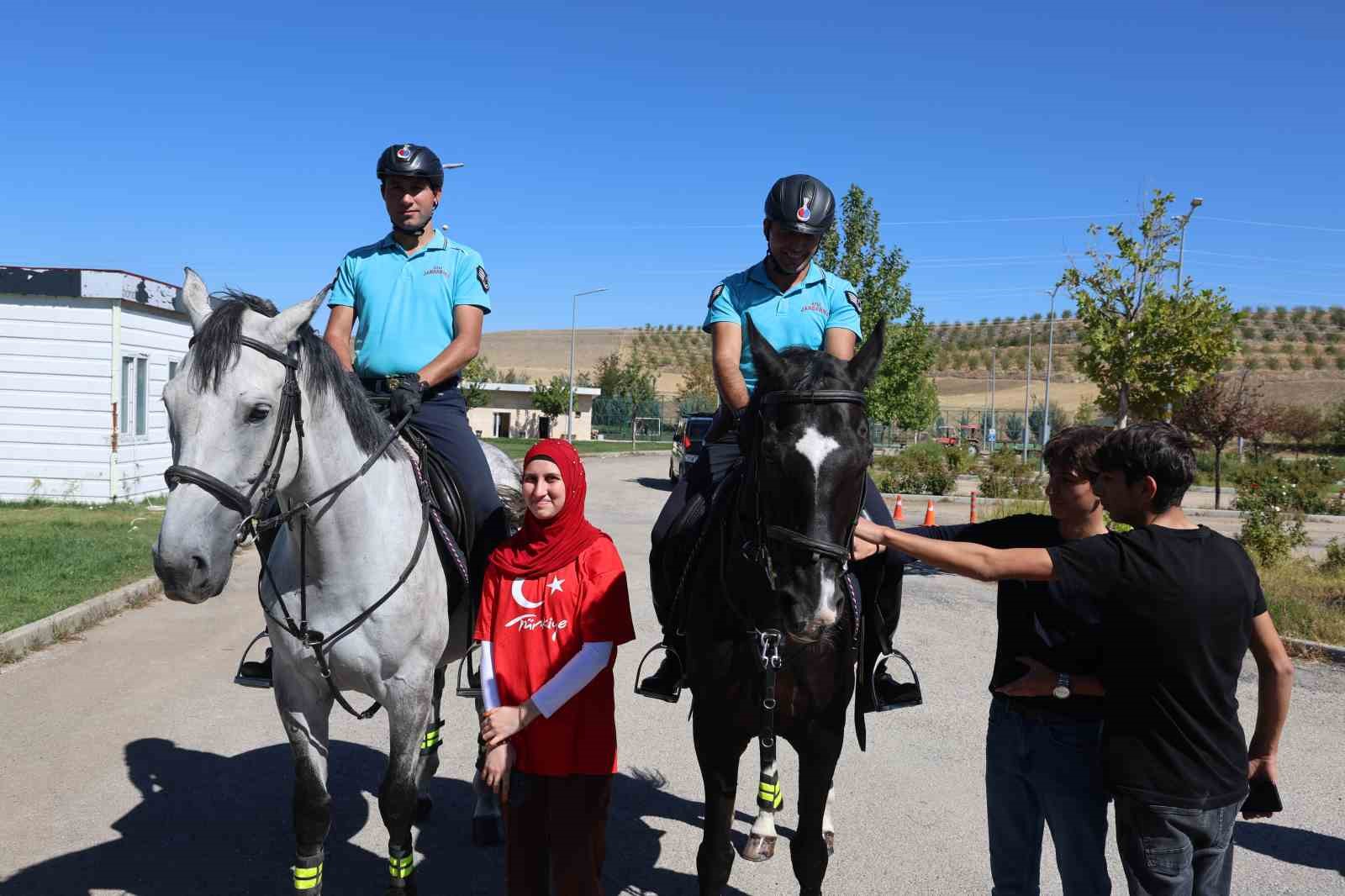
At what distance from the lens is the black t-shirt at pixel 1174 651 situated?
279 cm

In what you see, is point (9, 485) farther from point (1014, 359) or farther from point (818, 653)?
point (1014, 359)

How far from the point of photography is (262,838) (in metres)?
4.95

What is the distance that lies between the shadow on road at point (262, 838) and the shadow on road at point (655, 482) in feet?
69.4

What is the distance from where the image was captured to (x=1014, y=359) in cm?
10481

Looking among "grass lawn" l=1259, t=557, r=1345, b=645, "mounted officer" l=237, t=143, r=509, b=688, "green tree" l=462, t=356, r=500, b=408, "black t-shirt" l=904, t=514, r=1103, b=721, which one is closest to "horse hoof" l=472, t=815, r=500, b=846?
"mounted officer" l=237, t=143, r=509, b=688

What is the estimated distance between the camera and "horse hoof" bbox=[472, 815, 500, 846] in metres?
5.04

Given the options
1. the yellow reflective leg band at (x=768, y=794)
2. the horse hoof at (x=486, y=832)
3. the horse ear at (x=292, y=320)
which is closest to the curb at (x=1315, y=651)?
the yellow reflective leg band at (x=768, y=794)

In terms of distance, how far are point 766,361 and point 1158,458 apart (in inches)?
49.8

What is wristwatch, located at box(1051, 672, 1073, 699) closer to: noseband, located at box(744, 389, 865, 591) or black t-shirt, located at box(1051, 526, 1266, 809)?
black t-shirt, located at box(1051, 526, 1266, 809)

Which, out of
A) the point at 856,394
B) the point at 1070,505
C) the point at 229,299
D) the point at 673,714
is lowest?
the point at 673,714

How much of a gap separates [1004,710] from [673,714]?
417 cm

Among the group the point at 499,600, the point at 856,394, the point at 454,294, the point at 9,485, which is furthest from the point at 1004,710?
the point at 9,485

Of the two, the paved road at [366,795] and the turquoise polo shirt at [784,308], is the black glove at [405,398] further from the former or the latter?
the paved road at [366,795]

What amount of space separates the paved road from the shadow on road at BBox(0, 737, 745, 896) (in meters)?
0.01
